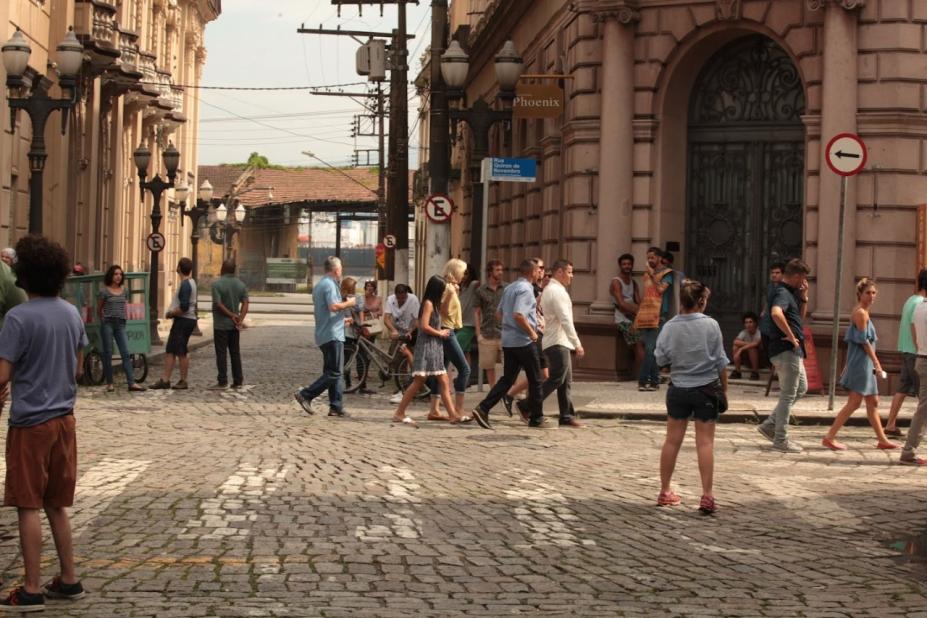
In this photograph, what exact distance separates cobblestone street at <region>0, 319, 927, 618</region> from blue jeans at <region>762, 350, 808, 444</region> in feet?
1.13

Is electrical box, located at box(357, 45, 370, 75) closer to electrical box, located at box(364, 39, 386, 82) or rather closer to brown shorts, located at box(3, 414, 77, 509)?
electrical box, located at box(364, 39, 386, 82)

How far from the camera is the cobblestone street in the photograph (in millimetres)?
7430

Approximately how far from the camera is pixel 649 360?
19.8m

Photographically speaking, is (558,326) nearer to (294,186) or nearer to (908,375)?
(908,375)

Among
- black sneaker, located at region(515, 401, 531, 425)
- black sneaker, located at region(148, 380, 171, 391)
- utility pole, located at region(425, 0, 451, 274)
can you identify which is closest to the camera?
black sneaker, located at region(515, 401, 531, 425)

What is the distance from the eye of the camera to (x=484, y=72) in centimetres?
3988

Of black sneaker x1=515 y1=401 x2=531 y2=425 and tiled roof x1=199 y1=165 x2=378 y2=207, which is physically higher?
tiled roof x1=199 y1=165 x2=378 y2=207

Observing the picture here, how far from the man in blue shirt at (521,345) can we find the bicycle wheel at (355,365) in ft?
15.3

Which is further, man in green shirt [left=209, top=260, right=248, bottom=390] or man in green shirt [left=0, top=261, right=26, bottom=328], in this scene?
man in green shirt [left=209, top=260, right=248, bottom=390]

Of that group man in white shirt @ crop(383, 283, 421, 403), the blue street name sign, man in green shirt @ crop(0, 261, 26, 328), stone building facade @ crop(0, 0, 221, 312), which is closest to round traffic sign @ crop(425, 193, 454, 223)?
man in white shirt @ crop(383, 283, 421, 403)

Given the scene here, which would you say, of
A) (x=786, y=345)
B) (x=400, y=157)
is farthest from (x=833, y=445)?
(x=400, y=157)

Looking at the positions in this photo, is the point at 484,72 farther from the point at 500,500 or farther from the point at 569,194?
the point at 500,500

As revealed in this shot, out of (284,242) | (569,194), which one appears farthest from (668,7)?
(284,242)

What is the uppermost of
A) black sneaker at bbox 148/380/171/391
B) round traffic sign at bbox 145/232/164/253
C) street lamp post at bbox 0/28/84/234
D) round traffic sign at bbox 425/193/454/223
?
street lamp post at bbox 0/28/84/234
